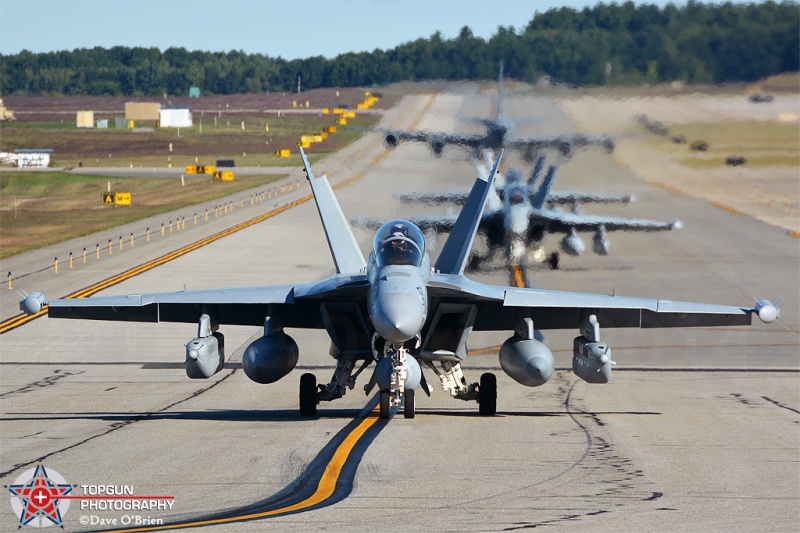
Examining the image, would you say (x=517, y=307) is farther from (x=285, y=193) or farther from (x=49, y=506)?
(x=285, y=193)

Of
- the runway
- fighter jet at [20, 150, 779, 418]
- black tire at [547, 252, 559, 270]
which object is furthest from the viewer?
black tire at [547, 252, 559, 270]

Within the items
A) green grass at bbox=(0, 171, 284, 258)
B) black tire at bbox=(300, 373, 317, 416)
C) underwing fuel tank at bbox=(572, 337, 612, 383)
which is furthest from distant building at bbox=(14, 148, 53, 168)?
underwing fuel tank at bbox=(572, 337, 612, 383)

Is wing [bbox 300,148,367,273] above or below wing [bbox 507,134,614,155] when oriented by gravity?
below

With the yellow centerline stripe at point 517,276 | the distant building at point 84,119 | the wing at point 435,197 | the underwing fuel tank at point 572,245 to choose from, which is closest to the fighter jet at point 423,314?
the yellow centerline stripe at point 517,276

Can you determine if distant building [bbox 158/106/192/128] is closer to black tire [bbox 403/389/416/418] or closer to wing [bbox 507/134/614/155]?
wing [bbox 507/134/614/155]

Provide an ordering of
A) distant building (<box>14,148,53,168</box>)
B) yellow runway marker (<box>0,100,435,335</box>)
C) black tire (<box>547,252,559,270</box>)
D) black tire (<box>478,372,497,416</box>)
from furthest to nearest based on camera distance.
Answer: distant building (<box>14,148,53,168</box>) < black tire (<box>547,252,559,270</box>) < yellow runway marker (<box>0,100,435,335</box>) < black tire (<box>478,372,497,416</box>)

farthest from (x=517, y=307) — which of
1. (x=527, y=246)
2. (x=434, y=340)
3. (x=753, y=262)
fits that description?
(x=753, y=262)

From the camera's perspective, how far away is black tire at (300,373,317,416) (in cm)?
2189

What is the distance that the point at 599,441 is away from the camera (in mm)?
19359

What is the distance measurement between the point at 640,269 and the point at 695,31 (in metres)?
13.3

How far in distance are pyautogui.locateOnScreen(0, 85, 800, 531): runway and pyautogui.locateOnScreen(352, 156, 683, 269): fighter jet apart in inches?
71.0

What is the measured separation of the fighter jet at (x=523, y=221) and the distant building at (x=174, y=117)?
368 feet

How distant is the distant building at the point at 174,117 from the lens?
517 ft

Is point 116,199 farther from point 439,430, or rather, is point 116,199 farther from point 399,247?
point 439,430
